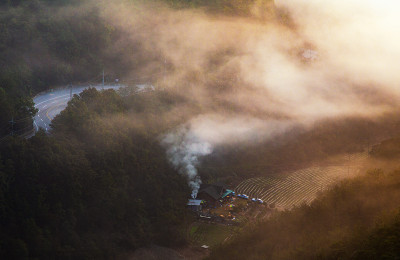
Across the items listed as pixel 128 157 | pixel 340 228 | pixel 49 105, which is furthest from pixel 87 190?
pixel 340 228

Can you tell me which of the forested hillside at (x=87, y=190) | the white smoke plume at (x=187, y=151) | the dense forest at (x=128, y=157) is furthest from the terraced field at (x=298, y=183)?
the forested hillside at (x=87, y=190)

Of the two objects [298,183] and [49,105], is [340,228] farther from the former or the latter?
[49,105]

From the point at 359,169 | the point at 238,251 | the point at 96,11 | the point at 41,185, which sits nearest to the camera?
the point at 238,251

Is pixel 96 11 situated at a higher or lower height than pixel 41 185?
higher

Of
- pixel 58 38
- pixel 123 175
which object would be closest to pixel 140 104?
pixel 123 175

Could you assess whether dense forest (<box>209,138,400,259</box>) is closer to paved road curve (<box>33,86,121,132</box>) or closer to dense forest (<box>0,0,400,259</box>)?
dense forest (<box>0,0,400,259</box>)

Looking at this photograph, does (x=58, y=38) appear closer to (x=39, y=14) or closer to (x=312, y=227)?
(x=39, y=14)
